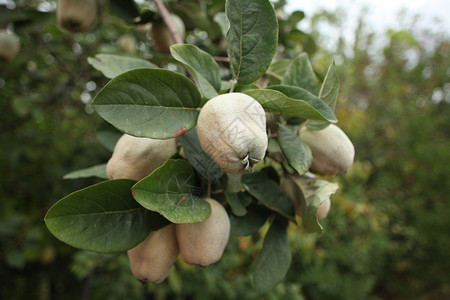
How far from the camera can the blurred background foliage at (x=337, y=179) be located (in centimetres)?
154

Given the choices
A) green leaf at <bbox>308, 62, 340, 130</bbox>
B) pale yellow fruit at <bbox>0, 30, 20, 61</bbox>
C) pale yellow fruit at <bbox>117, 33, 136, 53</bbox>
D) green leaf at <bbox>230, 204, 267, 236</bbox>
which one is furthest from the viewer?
pale yellow fruit at <bbox>117, 33, 136, 53</bbox>

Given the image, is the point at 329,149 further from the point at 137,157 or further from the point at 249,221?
the point at 137,157

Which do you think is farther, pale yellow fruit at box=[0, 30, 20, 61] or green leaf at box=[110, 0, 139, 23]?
pale yellow fruit at box=[0, 30, 20, 61]

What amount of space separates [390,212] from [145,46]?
11.5ft

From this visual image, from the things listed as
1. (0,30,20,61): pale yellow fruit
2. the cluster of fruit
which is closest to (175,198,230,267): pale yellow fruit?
the cluster of fruit

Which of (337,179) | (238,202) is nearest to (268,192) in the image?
(238,202)

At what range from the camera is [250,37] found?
1.84ft

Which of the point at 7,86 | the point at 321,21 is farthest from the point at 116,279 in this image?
the point at 321,21

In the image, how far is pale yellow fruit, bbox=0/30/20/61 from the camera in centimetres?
128

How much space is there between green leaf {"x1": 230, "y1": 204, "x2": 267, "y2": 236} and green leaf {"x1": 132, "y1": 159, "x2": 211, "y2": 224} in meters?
0.14

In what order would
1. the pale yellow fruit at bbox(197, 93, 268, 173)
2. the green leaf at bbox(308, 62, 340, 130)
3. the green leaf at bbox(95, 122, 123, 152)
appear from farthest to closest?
1. the green leaf at bbox(95, 122, 123, 152)
2. the green leaf at bbox(308, 62, 340, 130)
3. the pale yellow fruit at bbox(197, 93, 268, 173)

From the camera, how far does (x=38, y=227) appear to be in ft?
5.50

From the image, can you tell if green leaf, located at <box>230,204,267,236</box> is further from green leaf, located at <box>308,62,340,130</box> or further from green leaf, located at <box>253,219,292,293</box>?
green leaf, located at <box>308,62,340,130</box>

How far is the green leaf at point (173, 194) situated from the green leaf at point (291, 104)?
0.17 metres
